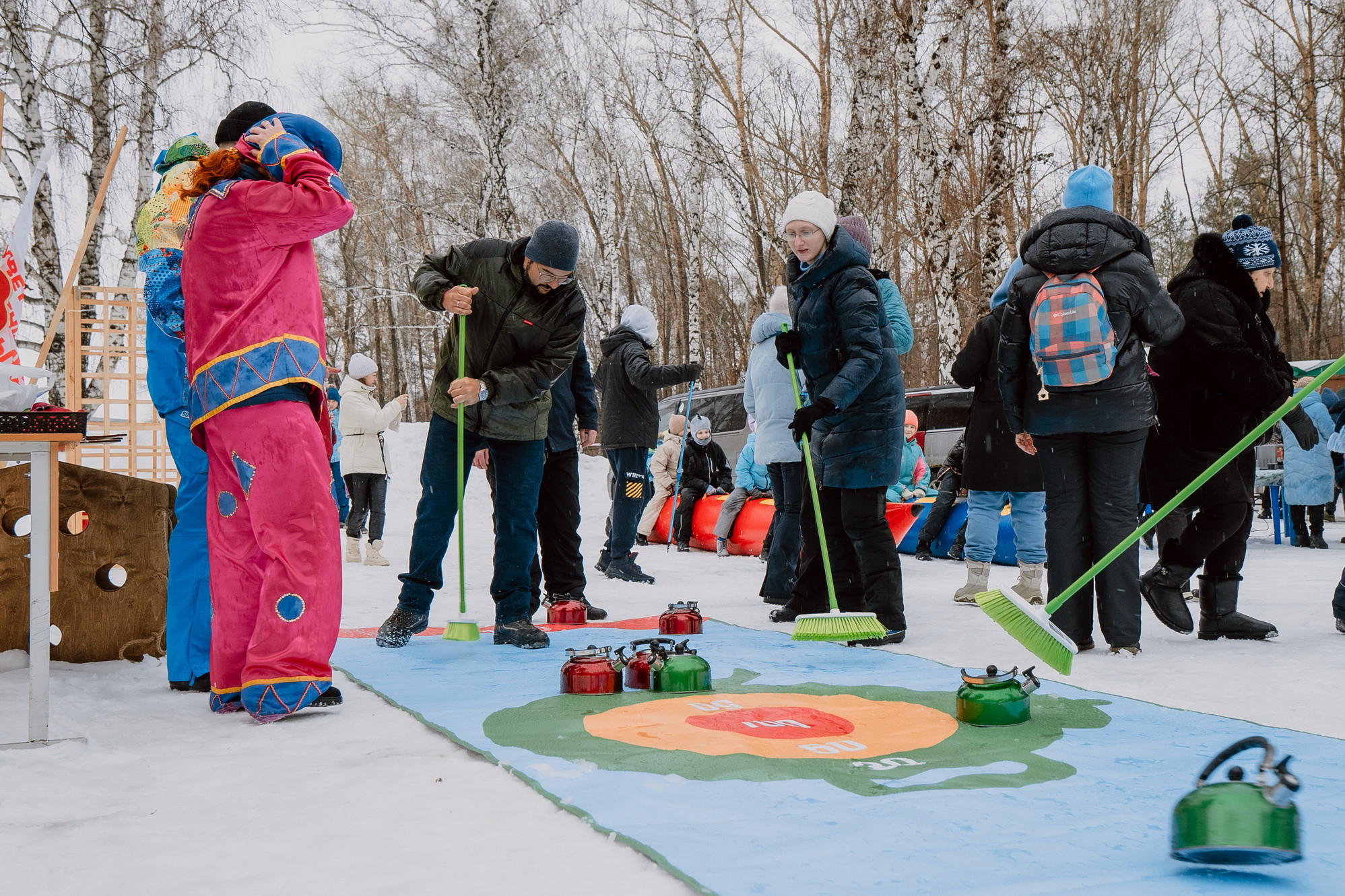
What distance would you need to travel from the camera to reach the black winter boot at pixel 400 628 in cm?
455

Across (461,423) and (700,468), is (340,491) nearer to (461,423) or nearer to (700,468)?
(700,468)

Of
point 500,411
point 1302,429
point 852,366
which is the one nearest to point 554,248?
point 500,411

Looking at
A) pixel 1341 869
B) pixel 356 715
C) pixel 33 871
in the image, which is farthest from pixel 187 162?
pixel 1341 869

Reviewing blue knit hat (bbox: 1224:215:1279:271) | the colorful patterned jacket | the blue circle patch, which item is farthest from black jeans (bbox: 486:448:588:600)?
blue knit hat (bbox: 1224:215:1279:271)

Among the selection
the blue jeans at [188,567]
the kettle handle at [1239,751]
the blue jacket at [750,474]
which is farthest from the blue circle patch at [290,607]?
the blue jacket at [750,474]

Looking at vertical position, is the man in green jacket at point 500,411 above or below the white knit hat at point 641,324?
below

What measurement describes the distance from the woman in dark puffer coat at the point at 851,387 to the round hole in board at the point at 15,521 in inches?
122

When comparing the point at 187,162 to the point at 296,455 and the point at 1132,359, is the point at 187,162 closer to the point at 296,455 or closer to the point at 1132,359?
the point at 296,455

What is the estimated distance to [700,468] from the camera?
10.3 m

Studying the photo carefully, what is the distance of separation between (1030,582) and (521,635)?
9.99 feet

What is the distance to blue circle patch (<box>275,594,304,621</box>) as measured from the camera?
10.3ft

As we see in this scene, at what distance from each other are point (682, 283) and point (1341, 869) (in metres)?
22.1

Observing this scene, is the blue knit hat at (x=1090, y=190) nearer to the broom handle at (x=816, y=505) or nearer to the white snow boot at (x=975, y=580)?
→ the broom handle at (x=816, y=505)

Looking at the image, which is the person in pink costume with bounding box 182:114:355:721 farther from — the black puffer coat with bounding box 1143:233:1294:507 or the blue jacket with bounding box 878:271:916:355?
the black puffer coat with bounding box 1143:233:1294:507
